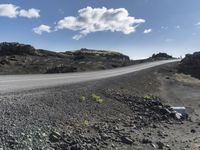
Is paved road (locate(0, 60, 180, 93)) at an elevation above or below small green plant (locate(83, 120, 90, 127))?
above

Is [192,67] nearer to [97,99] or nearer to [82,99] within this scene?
[97,99]

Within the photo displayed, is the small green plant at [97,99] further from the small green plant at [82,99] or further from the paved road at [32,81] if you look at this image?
the paved road at [32,81]

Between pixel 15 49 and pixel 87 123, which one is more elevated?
pixel 15 49

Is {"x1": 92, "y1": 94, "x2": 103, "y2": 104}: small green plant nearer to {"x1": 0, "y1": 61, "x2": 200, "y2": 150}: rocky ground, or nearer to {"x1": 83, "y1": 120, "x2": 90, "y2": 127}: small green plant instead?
{"x1": 0, "y1": 61, "x2": 200, "y2": 150}: rocky ground

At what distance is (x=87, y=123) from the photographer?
13.5 metres

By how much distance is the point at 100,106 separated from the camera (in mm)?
16453

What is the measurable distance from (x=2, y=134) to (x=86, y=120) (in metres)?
4.33

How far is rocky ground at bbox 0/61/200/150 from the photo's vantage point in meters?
10.8

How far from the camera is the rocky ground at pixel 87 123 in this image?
35.4ft

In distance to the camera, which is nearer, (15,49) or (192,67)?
(192,67)

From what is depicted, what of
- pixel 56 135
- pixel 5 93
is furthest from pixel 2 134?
pixel 5 93

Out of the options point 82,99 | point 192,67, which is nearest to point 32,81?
point 82,99

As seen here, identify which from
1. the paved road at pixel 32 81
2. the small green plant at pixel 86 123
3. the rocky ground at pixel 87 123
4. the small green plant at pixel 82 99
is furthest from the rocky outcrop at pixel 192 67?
the small green plant at pixel 86 123

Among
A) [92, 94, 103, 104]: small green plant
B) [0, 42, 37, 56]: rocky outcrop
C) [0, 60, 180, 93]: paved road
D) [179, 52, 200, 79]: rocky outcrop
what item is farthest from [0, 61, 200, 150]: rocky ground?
[0, 42, 37, 56]: rocky outcrop
